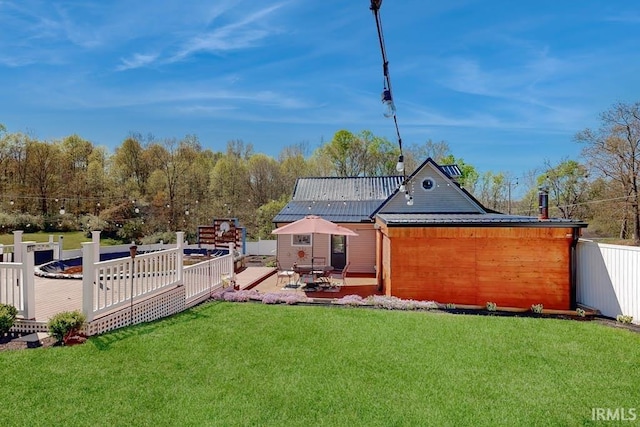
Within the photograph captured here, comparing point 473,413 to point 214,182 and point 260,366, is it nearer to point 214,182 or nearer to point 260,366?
point 260,366

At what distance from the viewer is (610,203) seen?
68.9 feet

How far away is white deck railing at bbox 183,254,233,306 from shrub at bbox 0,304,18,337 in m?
3.10

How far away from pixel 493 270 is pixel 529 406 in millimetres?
5104

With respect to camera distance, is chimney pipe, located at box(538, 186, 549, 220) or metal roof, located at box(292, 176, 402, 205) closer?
chimney pipe, located at box(538, 186, 549, 220)

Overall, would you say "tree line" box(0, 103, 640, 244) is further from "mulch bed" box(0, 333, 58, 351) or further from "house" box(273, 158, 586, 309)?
"mulch bed" box(0, 333, 58, 351)

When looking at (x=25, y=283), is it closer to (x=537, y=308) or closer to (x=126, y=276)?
(x=126, y=276)

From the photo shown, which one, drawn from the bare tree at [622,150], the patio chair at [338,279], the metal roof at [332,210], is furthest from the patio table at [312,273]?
the bare tree at [622,150]

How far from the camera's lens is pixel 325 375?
4.48m

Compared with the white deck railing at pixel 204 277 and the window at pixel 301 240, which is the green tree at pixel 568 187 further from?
the white deck railing at pixel 204 277

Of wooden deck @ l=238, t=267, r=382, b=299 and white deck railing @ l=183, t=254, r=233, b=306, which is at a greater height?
white deck railing @ l=183, t=254, r=233, b=306

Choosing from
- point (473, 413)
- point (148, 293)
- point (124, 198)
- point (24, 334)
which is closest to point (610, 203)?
point (473, 413)

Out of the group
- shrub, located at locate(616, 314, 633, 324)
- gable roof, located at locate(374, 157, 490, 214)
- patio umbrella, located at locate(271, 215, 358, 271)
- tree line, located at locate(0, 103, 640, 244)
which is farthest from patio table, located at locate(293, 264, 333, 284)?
tree line, located at locate(0, 103, 640, 244)

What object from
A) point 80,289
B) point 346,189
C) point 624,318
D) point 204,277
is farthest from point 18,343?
point 346,189

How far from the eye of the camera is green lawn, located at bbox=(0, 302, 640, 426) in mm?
3568
